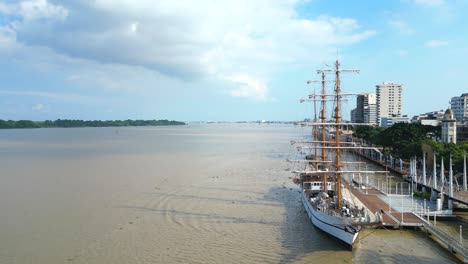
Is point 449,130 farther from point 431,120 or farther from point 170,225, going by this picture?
point 170,225

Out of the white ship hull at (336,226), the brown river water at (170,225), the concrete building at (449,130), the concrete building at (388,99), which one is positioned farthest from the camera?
the concrete building at (388,99)

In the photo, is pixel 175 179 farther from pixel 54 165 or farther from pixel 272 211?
pixel 54 165

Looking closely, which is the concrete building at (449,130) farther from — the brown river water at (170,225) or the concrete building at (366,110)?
the concrete building at (366,110)

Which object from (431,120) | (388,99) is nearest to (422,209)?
(431,120)

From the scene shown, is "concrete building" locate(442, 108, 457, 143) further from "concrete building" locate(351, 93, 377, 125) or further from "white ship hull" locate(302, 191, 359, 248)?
"concrete building" locate(351, 93, 377, 125)

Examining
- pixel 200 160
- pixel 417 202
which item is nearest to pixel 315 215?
pixel 417 202

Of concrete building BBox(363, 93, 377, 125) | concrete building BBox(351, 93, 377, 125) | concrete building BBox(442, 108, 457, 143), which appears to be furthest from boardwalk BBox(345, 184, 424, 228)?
concrete building BBox(363, 93, 377, 125)

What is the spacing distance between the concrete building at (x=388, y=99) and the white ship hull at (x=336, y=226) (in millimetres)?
159769

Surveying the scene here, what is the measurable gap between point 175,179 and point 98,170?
10880 millimetres

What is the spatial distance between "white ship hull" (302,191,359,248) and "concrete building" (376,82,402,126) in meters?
160

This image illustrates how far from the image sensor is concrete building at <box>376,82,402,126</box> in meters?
169

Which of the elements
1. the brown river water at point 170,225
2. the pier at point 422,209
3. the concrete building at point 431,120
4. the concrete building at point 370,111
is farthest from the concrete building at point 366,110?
the pier at point 422,209

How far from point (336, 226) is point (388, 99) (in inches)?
6526

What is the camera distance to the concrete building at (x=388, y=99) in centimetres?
16862
